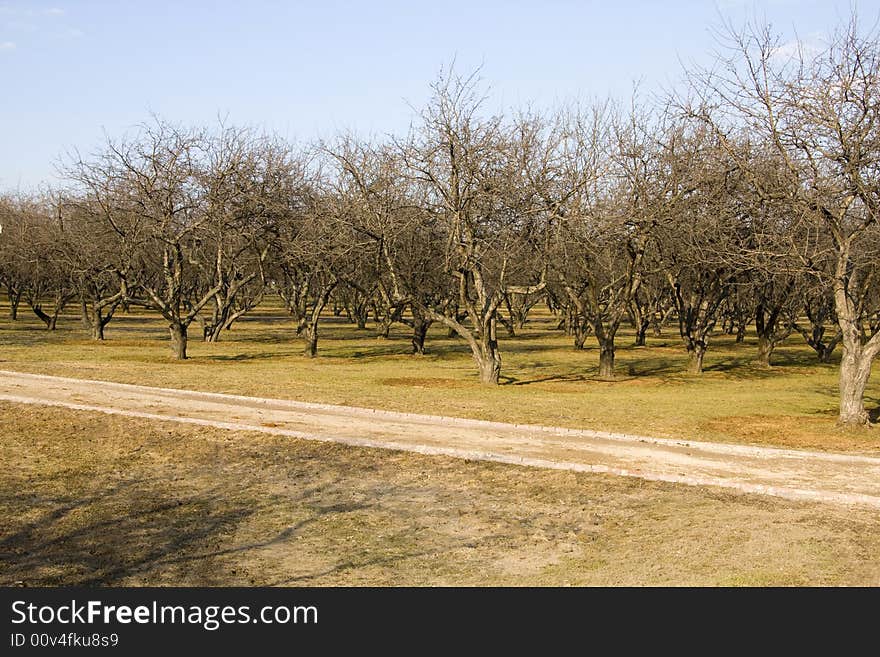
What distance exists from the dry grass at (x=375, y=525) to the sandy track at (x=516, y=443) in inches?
22.4

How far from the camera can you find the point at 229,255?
34.6 metres

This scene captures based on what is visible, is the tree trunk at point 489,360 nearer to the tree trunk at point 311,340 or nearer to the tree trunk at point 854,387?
the tree trunk at point 854,387

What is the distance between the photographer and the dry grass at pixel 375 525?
339 inches

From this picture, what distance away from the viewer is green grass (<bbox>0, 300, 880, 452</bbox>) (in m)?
17.5

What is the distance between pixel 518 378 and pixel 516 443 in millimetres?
13632

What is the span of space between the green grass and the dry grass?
4.87 m

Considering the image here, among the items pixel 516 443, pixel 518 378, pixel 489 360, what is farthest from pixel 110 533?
pixel 518 378

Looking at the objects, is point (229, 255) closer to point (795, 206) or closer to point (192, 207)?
point (192, 207)

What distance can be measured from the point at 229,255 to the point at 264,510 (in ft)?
81.0

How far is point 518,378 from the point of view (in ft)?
92.3

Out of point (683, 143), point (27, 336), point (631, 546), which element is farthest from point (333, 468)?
point (27, 336)

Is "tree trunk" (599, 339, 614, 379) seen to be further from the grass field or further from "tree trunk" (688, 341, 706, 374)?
the grass field

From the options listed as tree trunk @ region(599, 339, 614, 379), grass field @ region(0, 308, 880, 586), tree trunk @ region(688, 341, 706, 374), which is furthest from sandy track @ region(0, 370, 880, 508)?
tree trunk @ region(688, 341, 706, 374)

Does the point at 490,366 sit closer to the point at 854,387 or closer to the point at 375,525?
the point at 854,387
